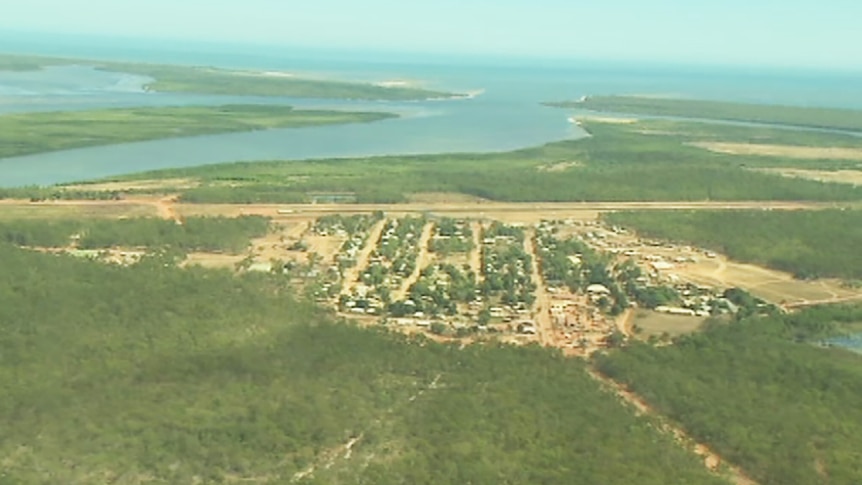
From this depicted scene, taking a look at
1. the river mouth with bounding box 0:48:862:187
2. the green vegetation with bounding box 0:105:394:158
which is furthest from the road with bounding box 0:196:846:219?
the green vegetation with bounding box 0:105:394:158

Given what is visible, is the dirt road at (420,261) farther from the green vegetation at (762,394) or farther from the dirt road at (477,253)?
the green vegetation at (762,394)

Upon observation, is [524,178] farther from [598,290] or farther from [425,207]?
[598,290]

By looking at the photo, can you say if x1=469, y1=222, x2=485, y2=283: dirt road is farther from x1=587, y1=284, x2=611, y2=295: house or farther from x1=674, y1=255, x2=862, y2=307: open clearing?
x1=674, y1=255, x2=862, y2=307: open clearing

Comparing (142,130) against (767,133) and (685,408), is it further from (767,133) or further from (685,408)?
(685,408)

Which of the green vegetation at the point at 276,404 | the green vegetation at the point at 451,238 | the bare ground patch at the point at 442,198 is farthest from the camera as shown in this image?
the bare ground patch at the point at 442,198

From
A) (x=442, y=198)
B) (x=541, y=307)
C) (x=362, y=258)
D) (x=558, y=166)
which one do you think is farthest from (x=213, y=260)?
(x=558, y=166)

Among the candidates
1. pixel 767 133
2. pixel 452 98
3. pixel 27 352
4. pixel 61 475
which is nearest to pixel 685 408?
pixel 61 475

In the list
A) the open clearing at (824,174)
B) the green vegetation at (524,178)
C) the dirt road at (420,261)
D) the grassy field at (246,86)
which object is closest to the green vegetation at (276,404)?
the dirt road at (420,261)
